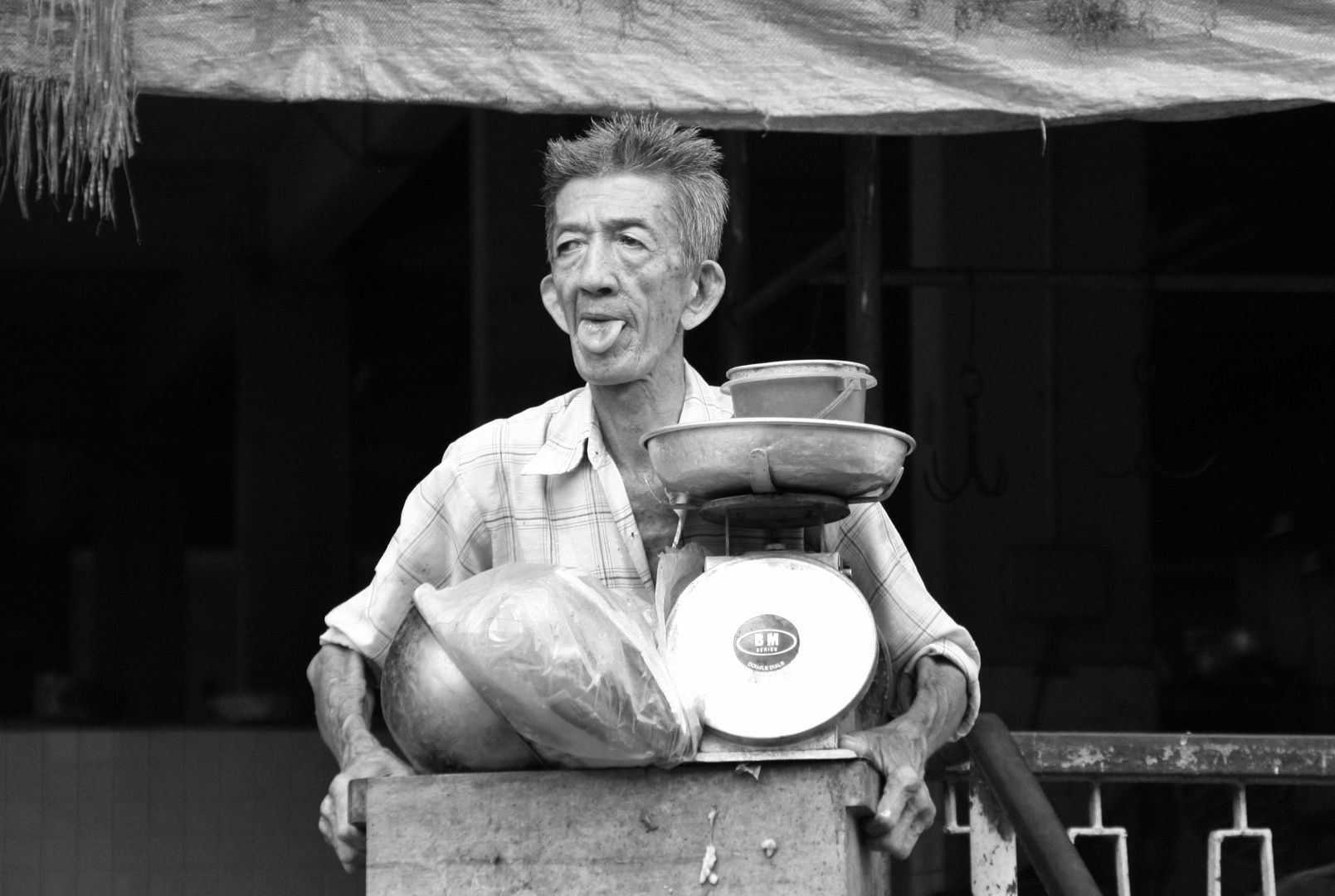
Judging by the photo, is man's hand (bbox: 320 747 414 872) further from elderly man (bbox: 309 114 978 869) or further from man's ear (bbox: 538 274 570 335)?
man's ear (bbox: 538 274 570 335)

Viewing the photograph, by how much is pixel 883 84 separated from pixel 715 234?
47 cm

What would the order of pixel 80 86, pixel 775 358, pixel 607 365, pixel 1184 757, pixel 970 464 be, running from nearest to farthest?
pixel 607 365, pixel 80 86, pixel 1184 757, pixel 970 464, pixel 775 358

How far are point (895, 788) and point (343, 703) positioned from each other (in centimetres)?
88

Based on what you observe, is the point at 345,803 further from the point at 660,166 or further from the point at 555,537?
the point at 660,166

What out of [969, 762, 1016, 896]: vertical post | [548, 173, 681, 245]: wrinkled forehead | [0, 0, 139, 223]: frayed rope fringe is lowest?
[969, 762, 1016, 896]: vertical post

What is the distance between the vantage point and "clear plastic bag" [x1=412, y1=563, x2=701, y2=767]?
2324 mm

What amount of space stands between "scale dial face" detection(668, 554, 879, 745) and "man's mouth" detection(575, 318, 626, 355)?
0.47 meters

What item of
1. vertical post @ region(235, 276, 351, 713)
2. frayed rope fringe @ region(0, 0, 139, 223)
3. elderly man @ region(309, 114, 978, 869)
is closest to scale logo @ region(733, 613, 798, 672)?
elderly man @ region(309, 114, 978, 869)

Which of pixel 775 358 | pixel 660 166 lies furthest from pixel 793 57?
pixel 775 358

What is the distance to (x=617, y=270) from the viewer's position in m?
2.86

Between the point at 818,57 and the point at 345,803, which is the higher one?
the point at 818,57

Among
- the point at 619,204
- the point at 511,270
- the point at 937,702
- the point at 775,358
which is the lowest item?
the point at 937,702

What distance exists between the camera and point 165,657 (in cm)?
1325

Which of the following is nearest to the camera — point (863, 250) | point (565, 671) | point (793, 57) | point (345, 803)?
point (565, 671)
